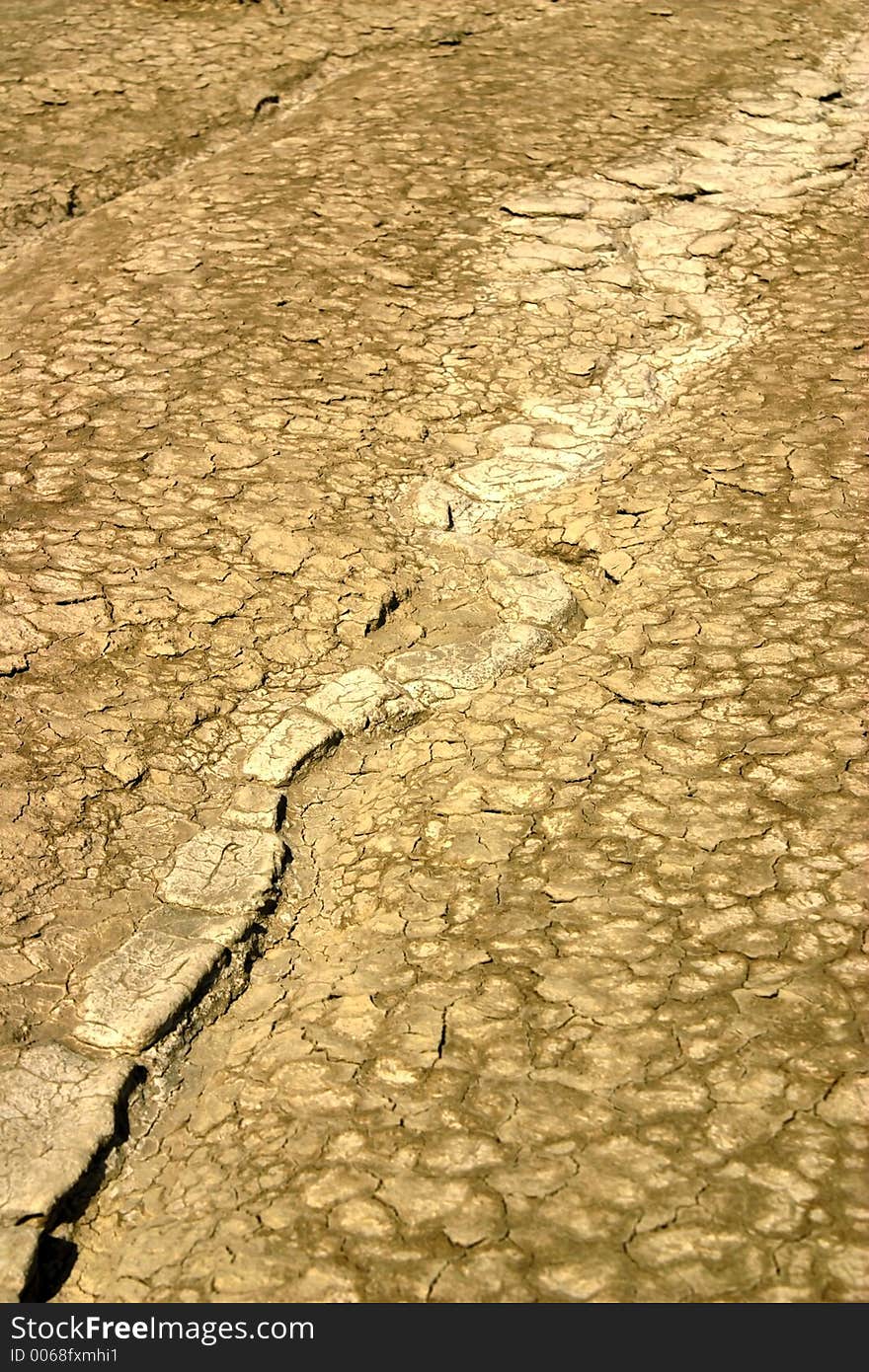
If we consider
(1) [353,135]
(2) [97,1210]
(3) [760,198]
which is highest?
(1) [353,135]

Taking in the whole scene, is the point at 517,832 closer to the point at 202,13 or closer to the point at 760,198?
the point at 760,198

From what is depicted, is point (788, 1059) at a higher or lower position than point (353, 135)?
lower

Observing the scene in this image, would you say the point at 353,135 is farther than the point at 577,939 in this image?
Yes

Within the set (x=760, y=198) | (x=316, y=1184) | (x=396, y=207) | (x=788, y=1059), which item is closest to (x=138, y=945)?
(x=316, y=1184)

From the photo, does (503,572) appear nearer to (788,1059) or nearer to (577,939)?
(577,939)
